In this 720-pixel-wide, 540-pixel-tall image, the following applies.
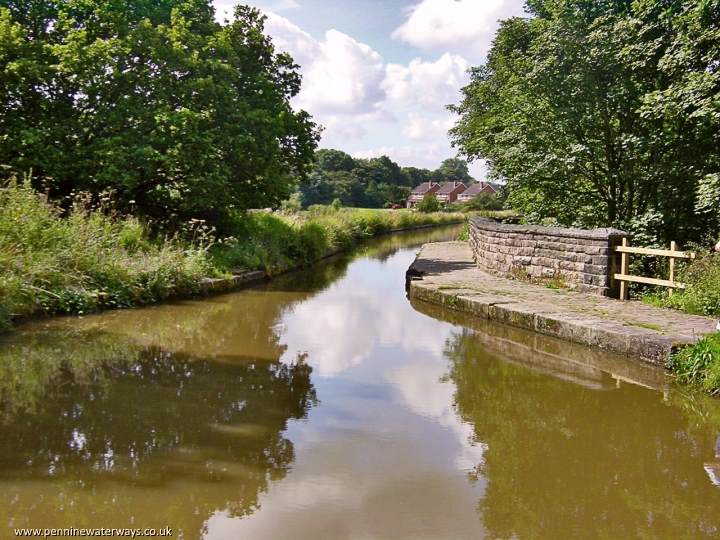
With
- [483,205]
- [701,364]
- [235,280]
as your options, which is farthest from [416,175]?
[701,364]

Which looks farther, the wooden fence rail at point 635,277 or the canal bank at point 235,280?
the canal bank at point 235,280

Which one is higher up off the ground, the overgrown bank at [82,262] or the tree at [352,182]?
the tree at [352,182]

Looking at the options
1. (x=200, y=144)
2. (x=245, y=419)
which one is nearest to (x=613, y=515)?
(x=245, y=419)

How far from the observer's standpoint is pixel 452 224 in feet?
173

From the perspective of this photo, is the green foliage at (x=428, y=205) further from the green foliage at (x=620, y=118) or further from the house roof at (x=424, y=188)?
the green foliage at (x=620, y=118)

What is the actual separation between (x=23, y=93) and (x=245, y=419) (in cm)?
1111

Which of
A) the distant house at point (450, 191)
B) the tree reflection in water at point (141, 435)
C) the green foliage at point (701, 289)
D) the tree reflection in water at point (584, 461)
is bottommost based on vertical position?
the tree reflection in water at point (584, 461)

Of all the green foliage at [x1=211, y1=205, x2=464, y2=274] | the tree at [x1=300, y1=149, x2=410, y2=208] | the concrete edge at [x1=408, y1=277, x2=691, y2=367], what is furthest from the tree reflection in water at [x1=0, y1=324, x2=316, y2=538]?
the tree at [x1=300, y1=149, x2=410, y2=208]

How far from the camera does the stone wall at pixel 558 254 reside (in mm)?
10406

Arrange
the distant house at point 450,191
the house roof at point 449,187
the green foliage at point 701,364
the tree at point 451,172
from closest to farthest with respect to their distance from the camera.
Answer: the green foliage at point 701,364 → the distant house at point 450,191 → the house roof at point 449,187 → the tree at point 451,172

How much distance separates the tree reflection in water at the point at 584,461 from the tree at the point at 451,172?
398ft

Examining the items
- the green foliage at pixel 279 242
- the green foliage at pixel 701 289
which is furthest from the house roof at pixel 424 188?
the green foliage at pixel 701 289

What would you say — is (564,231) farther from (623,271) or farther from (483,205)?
(483,205)

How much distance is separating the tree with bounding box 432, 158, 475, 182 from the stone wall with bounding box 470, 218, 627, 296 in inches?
4453
